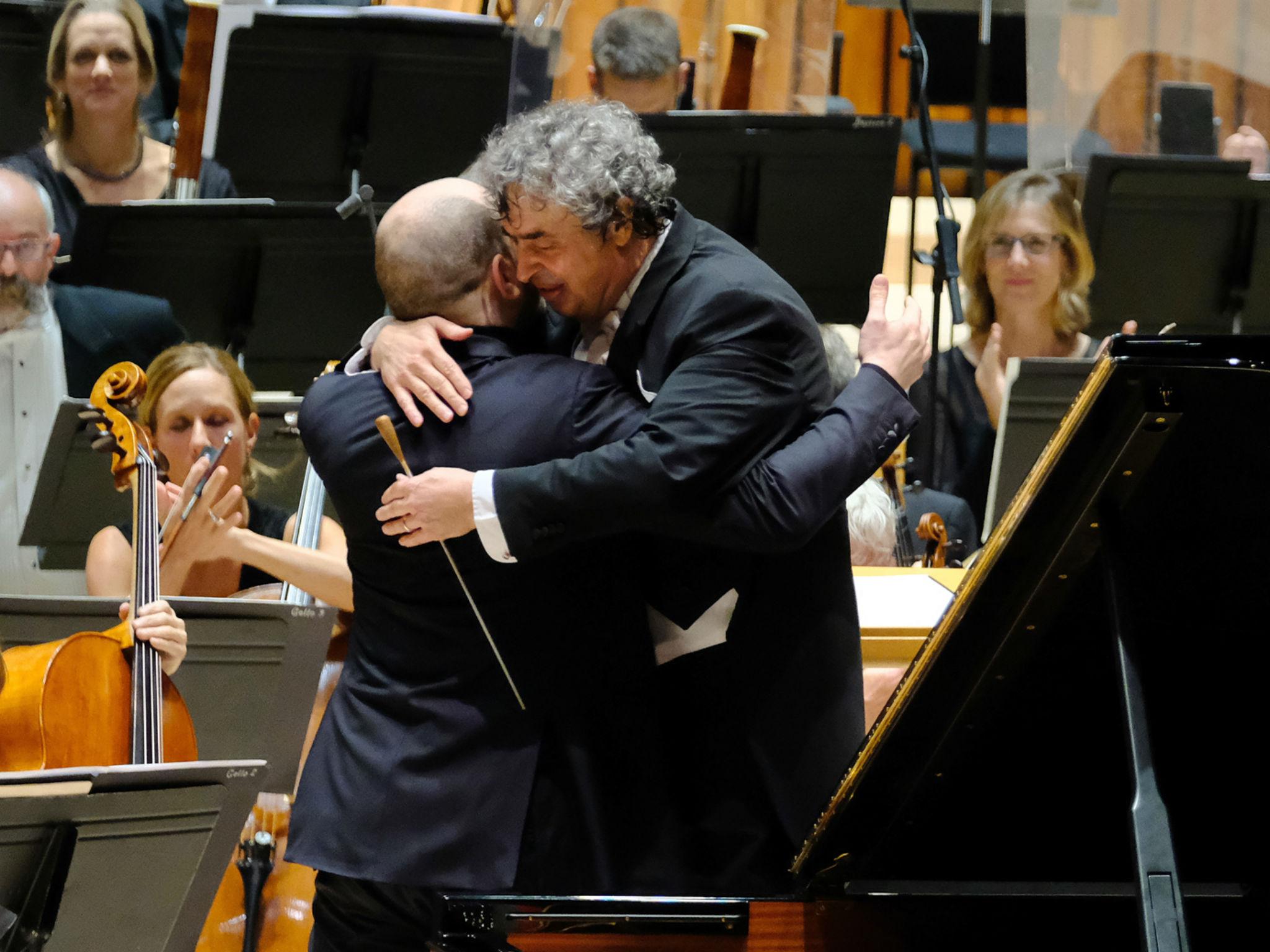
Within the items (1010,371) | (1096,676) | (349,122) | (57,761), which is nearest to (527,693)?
(1096,676)

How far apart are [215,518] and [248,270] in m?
0.81

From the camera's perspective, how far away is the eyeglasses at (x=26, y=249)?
3.23 meters

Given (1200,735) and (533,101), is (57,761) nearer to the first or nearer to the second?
(1200,735)

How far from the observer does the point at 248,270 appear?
10.7ft

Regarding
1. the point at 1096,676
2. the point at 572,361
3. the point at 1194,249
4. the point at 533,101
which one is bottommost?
the point at 1096,676

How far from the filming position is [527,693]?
1526mm

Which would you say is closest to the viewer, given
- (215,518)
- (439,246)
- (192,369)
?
(439,246)

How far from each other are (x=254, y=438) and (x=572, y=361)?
5.27 feet

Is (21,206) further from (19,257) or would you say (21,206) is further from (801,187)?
(801,187)

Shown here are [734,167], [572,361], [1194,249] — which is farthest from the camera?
[1194,249]

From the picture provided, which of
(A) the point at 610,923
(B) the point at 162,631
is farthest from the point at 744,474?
(B) the point at 162,631

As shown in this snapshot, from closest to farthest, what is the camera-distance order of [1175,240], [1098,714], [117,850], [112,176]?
[1098,714], [117,850], [112,176], [1175,240]

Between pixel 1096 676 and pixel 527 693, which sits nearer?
pixel 1096 676

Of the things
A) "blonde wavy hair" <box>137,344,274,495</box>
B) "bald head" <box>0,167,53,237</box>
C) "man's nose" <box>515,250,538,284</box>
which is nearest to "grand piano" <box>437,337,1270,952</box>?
"man's nose" <box>515,250,538,284</box>
